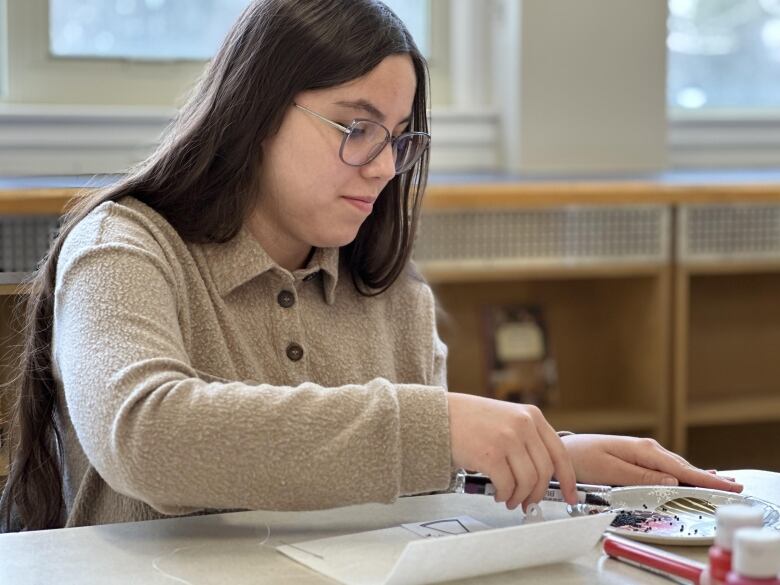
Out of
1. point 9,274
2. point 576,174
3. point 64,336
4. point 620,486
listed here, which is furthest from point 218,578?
point 576,174

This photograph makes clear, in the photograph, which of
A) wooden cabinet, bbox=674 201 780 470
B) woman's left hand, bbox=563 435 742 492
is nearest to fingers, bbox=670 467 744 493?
woman's left hand, bbox=563 435 742 492

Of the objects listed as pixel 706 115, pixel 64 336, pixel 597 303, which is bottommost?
pixel 597 303

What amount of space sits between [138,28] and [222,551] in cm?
195

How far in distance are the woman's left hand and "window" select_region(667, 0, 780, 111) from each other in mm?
2042

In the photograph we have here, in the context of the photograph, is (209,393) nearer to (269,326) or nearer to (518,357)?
(269,326)

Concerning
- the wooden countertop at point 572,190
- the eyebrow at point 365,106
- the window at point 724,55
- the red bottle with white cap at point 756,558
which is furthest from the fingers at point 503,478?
the window at point 724,55

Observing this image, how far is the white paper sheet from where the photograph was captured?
2.65 feet

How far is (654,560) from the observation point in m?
0.86

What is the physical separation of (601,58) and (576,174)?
Answer: 0.93 feet

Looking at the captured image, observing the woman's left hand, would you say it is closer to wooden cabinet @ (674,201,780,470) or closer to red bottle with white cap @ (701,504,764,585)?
red bottle with white cap @ (701,504,764,585)

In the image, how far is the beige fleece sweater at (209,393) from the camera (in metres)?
0.91

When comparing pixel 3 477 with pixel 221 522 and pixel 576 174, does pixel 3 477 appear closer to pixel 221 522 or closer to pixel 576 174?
pixel 221 522

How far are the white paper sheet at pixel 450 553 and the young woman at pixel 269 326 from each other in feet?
0.14

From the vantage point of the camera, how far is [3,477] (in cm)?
126
